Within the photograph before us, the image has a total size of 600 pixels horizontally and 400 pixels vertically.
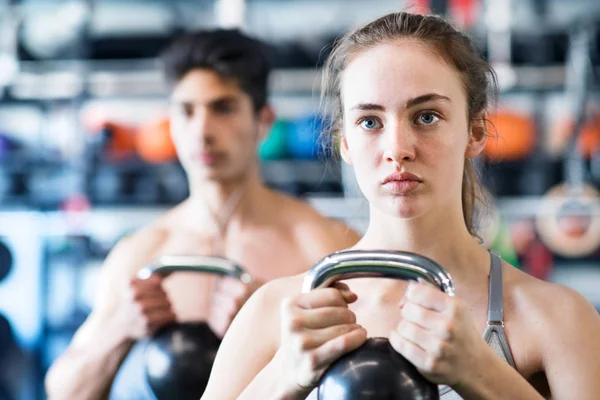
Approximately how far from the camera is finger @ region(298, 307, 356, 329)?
990mm

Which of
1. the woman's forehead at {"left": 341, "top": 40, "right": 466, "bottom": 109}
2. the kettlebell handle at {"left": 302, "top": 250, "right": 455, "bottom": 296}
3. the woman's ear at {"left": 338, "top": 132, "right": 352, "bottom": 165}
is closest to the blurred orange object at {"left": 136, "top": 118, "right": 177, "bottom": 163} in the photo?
the woman's ear at {"left": 338, "top": 132, "right": 352, "bottom": 165}

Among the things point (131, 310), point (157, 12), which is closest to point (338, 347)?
point (131, 310)

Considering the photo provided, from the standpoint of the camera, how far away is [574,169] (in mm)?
4508

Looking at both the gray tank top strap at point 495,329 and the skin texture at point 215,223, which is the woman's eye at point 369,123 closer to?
the gray tank top strap at point 495,329

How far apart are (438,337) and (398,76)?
353 millimetres

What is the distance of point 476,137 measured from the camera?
50.8 inches

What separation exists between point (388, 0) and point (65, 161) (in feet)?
7.31

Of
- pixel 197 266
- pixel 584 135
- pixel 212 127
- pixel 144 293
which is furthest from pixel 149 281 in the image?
pixel 584 135

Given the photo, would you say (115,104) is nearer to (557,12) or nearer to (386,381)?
(557,12)

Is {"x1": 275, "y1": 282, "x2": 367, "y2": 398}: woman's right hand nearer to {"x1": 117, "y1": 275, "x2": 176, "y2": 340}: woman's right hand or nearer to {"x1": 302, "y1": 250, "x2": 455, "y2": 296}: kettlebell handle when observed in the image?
{"x1": 302, "y1": 250, "x2": 455, "y2": 296}: kettlebell handle

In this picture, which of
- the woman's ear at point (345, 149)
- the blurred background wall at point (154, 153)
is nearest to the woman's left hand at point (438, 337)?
the woman's ear at point (345, 149)

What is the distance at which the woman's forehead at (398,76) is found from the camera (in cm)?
113

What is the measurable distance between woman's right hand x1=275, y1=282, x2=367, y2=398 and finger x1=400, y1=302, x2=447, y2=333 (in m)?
0.06

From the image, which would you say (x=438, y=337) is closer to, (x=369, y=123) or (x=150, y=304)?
(x=369, y=123)
